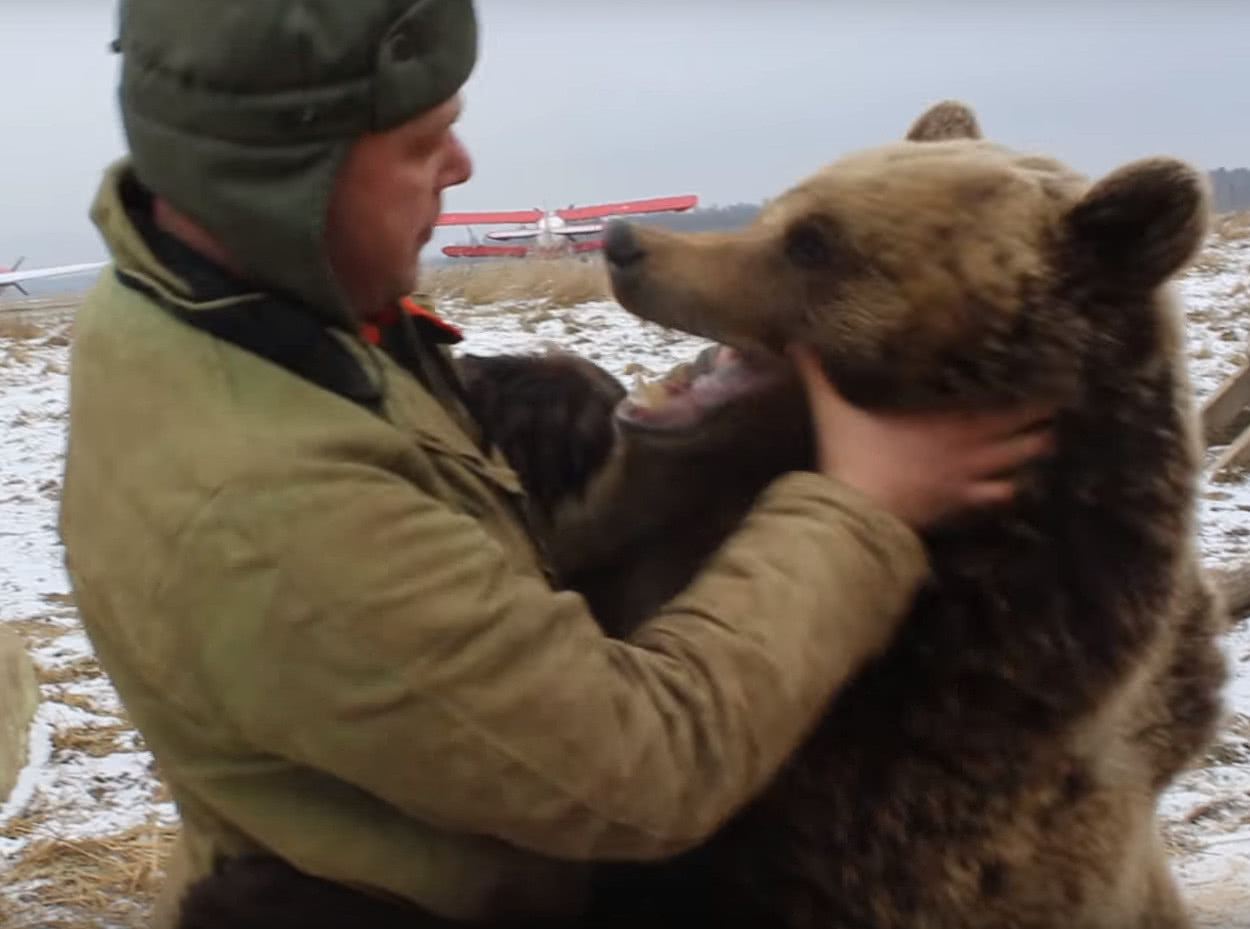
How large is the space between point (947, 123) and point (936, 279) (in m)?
0.49

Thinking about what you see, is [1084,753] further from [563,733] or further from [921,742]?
[563,733]

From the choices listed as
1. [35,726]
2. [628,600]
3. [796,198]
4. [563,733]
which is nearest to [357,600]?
[563,733]

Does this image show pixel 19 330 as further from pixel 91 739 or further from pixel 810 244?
pixel 810 244

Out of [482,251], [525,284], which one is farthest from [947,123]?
[482,251]

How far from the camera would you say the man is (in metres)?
1.36

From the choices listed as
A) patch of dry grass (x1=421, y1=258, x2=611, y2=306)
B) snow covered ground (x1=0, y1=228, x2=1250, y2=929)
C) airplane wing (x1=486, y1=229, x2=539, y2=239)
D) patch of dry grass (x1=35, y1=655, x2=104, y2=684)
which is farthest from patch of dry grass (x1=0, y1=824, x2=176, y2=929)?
airplane wing (x1=486, y1=229, x2=539, y2=239)

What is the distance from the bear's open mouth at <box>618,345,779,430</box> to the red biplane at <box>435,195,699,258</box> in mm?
11830

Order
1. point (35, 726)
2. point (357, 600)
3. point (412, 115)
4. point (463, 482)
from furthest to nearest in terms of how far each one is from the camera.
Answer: point (35, 726)
point (463, 482)
point (412, 115)
point (357, 600)

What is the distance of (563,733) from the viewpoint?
1401 mm

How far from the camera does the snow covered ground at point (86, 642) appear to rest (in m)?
4.09

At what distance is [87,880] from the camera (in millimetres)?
3801

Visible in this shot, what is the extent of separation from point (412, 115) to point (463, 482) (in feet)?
1.27

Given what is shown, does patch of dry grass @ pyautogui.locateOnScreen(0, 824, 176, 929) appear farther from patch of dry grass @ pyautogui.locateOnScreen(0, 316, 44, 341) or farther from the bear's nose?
patch of dry grass @ pyautogui.locateOnScreen(0, 316, 44, 341)

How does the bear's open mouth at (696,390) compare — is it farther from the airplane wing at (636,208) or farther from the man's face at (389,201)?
the airplane wing at (636,208)
